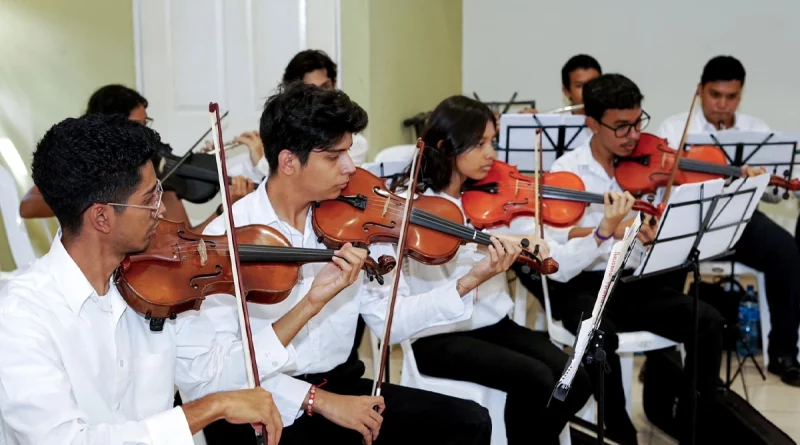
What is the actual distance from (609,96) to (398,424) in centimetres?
171

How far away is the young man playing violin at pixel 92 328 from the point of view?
1.25 meters

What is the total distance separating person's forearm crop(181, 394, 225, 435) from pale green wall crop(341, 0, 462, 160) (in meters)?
2.82

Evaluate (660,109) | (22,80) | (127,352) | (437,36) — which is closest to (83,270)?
(127,352)

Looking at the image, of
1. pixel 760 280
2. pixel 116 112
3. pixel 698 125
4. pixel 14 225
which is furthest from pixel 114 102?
pixel 760 280

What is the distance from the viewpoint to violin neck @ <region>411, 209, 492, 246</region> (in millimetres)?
2150

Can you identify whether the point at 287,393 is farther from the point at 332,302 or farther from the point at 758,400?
the point at 758,400

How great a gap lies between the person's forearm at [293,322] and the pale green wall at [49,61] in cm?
231

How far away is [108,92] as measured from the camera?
10.1 feet

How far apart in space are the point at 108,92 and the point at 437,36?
8.55 feet

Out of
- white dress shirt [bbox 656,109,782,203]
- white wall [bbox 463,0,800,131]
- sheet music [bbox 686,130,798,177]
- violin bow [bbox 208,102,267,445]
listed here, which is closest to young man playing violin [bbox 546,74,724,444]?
sheet music [bbox 686,130,798,177]

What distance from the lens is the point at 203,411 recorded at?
1.33 meters

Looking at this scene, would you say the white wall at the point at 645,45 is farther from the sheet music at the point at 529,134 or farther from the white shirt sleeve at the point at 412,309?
the white shirt sleeve at the point at 412,309

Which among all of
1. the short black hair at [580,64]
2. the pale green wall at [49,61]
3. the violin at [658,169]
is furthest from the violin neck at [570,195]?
the pale green wall at [49,61]

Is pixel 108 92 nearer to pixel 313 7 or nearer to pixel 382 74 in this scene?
pixel 313 7
